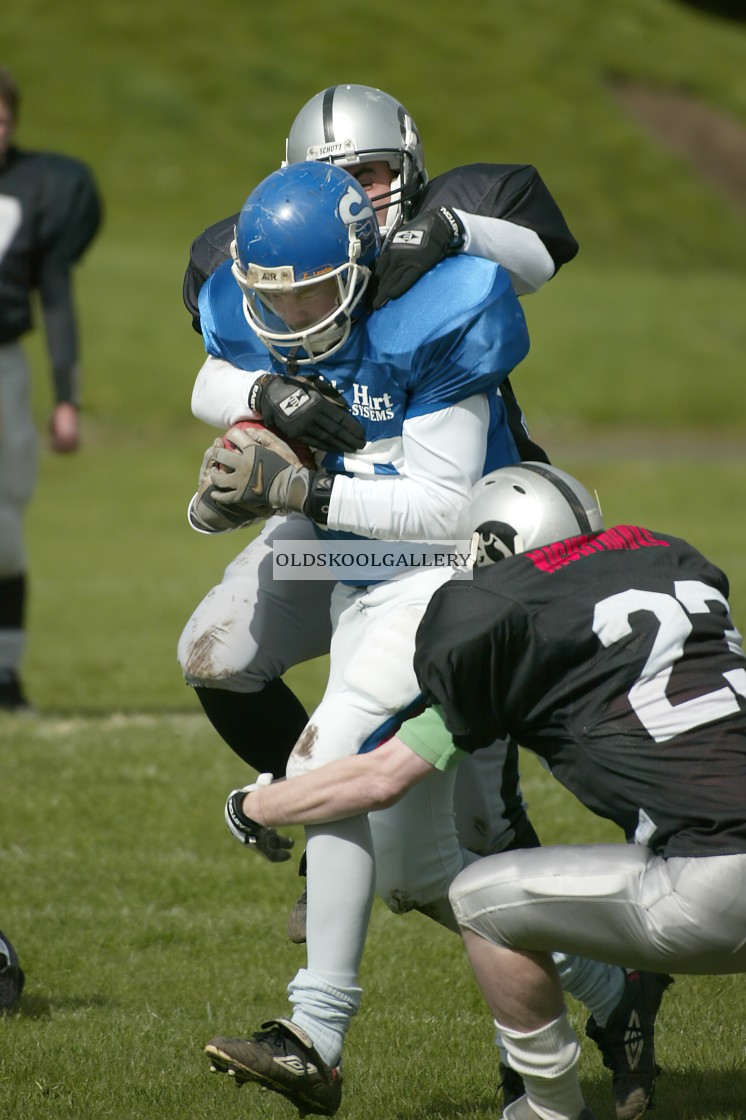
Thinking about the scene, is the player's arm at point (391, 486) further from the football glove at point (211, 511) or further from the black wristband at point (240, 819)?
the black wristband at point (240, 819)

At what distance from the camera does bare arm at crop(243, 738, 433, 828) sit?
2842 millimetres

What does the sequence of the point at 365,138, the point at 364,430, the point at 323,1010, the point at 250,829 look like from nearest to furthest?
the point at 323,1010 < the point at 250,829 < the point at 364,430 < the point at 365,138

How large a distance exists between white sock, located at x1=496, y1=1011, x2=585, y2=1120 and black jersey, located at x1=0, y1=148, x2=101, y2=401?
4.83m

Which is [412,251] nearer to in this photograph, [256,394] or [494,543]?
[256,394]

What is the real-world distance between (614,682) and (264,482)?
977 millimetres

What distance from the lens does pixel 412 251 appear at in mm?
3328

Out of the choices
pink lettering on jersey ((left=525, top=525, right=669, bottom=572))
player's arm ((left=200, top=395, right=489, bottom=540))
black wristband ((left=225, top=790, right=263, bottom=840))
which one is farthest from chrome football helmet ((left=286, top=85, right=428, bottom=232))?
black wristband ((left=225, top=790, right=263, bottom=840))

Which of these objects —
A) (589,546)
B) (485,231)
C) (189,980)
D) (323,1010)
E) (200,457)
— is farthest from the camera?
(200,457)

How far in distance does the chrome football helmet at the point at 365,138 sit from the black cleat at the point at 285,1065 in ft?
6.38

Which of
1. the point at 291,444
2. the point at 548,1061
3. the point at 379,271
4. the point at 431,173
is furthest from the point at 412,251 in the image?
the point at 431,173

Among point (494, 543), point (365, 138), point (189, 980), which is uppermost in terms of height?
point (365, 138)

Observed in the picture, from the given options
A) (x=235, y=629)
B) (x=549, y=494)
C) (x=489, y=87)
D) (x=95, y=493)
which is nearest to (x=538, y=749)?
(x=549, y=494)

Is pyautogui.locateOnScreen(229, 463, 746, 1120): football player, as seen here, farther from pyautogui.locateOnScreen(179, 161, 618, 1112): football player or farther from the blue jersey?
the blue jersey

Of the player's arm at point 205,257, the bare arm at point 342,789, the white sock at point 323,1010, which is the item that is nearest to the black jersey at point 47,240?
the player's arm at point 205,257
